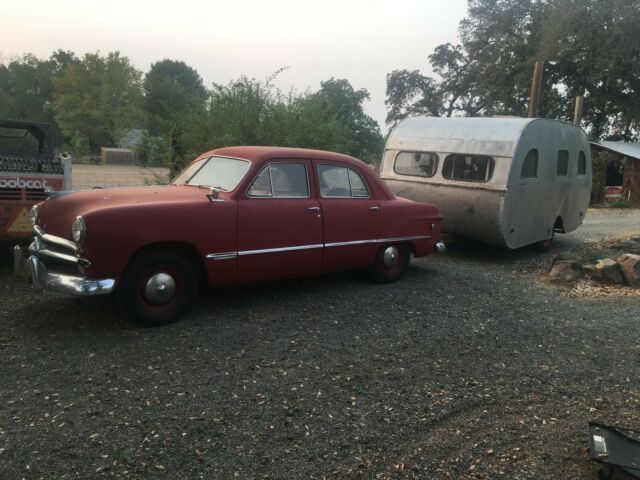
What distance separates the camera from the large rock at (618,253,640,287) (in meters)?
7.36

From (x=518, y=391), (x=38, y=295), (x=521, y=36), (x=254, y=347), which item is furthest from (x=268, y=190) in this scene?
(x=521, y=36)

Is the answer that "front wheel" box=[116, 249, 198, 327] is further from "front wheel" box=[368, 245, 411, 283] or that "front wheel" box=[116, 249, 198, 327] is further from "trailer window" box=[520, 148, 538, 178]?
"trailer window" box=[520, 148, 538, 178]

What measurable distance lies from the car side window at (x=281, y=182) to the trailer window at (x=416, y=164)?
165 inches

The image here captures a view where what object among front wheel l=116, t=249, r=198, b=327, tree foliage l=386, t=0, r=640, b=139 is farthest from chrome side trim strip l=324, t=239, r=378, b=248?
tree foliage l=386, t=0, r=640, b=139

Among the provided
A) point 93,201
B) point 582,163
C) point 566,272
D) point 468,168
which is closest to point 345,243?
point 93,201

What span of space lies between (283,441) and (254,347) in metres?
1.39

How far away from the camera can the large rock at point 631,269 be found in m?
7.36

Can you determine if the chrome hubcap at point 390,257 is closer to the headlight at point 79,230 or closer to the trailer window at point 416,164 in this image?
the trailer window at point 416,164

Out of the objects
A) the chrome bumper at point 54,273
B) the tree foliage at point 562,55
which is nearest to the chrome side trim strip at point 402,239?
the chrome bumper at point 54,273

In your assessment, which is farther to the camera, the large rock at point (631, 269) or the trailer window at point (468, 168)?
the trailer window at point (468, 168)

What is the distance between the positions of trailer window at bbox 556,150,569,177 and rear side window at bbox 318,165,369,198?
502 cm

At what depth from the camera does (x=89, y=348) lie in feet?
13.9

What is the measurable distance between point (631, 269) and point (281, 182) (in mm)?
5188

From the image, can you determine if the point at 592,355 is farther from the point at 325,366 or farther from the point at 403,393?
the point at 325,366
